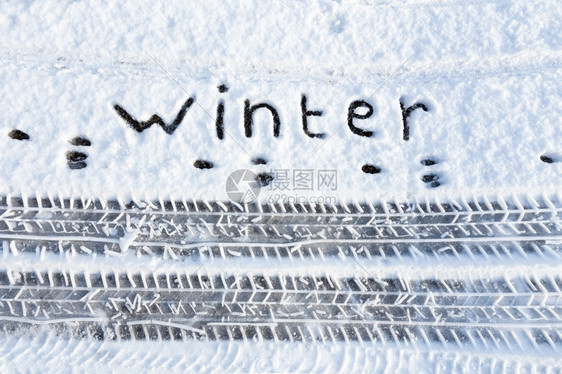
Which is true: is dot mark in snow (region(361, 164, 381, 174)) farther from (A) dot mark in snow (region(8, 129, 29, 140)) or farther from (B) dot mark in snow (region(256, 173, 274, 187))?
(A) dot mark in snow (region(8, 129, 29, 140))

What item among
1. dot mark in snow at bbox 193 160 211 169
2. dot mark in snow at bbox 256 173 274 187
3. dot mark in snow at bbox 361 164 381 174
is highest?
dot mark in snow at bbox 193 160 211 169

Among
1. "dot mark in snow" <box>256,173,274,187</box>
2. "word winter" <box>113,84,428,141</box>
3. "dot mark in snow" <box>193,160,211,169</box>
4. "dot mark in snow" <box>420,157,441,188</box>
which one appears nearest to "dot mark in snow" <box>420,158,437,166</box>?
"dot mark in snow" <box>420,157,441,188</box>

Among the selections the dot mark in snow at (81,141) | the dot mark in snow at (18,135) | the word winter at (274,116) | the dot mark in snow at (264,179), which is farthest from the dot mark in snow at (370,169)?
the dot mark in snow at (18,135)

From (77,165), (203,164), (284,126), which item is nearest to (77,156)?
(77,165)

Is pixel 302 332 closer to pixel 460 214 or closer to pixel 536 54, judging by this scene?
pixel 460 214

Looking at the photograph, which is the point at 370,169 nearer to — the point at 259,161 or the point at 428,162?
the point at 428,162

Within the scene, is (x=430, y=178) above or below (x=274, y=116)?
below
